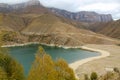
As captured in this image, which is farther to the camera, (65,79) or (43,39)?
(43,39)

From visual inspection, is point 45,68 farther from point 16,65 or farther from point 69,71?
point 16,65

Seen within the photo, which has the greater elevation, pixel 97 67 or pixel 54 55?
pixel 97 67

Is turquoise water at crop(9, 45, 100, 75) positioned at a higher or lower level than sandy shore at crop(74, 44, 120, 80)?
lower

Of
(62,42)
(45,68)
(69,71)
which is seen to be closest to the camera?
(45,68)

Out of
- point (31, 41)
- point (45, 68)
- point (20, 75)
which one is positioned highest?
point (45, 68)

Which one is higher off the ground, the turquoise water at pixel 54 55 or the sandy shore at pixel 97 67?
the sandy shore at pixel 97 67

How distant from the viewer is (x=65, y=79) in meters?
22.4

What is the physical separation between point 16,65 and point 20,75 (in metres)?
1.08

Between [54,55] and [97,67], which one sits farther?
[54,55]

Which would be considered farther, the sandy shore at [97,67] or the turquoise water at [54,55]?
the turquoise water at [54,55]

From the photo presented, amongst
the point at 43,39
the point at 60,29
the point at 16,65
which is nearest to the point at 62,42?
the point at 43,39

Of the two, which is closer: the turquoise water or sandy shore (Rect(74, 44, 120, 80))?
sandy shore (Rect(74, 44, 120, 80))

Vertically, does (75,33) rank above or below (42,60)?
below

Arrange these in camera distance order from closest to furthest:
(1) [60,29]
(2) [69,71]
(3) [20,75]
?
(2) [69,71], (3) [20,75], (1) [60,29]
